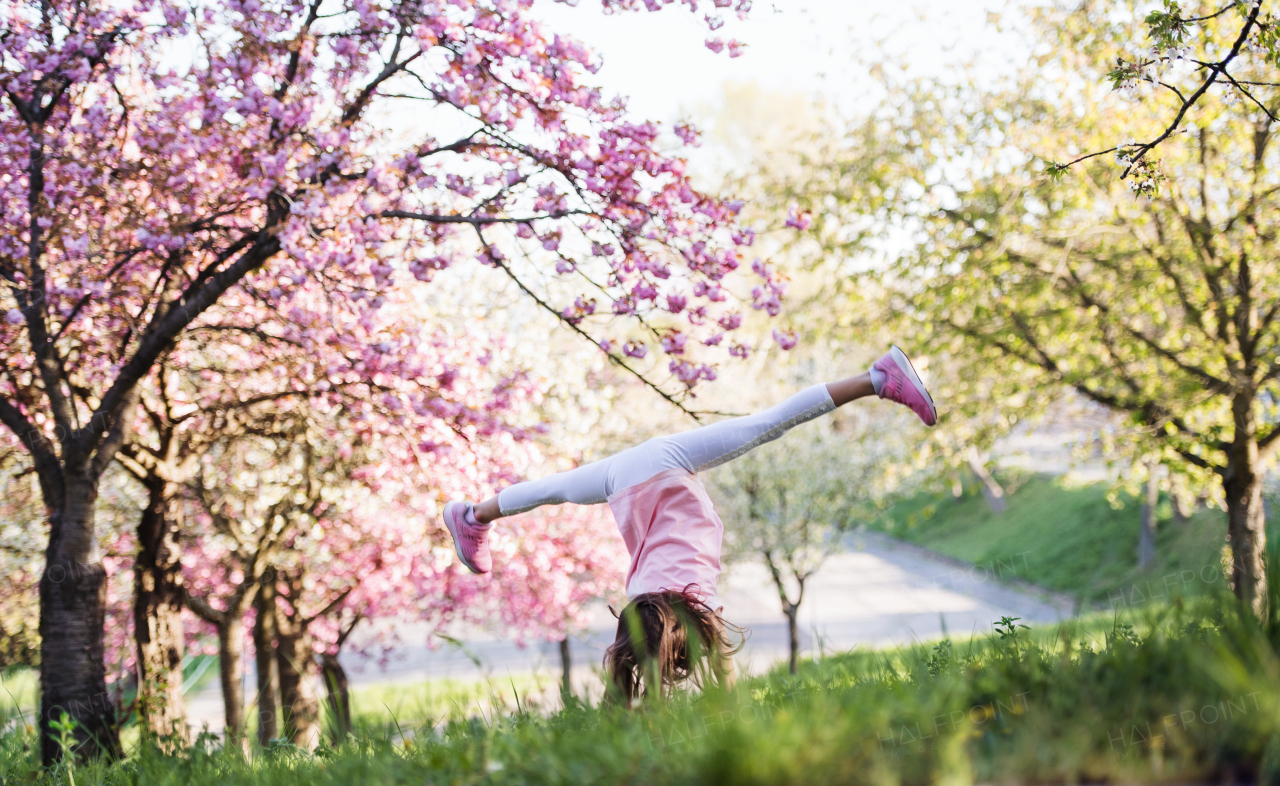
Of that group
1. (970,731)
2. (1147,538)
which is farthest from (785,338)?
(1147,538)

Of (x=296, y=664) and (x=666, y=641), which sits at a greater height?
(x=666, y=641)

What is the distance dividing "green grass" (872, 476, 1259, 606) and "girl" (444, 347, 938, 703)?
38.1ft

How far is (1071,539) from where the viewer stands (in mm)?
22156

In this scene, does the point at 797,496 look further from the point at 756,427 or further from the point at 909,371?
the point at 756,427

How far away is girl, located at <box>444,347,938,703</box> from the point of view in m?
3.70

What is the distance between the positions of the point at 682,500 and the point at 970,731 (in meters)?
1.89

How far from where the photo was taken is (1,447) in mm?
7395

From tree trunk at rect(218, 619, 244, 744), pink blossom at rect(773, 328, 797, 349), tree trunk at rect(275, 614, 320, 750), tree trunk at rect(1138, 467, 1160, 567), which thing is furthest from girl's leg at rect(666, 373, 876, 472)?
tree trunk at rect(1138, 467, 1160, 567)

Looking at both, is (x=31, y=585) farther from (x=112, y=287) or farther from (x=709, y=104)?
(x=709, y=104)

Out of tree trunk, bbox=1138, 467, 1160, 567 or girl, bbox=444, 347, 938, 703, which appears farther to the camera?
tree trunk, bbox=1138, 467, 1160, 567

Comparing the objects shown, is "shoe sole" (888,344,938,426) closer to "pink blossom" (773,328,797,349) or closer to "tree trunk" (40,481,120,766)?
"pink blossom" (773,328,797,349)

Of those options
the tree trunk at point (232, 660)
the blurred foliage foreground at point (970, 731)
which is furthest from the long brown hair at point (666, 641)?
the tree trunk at point (232, 660)

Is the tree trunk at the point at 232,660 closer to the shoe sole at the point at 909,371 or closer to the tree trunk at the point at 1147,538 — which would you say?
the shoe sole at the point at 909,371

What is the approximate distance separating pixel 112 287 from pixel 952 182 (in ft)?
27.2
